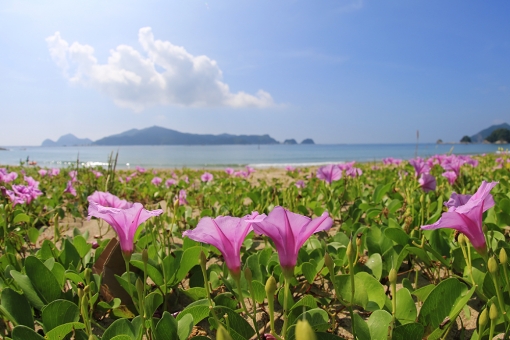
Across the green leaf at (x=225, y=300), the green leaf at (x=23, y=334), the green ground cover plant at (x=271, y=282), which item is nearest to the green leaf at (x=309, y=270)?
the green ground cover plant at (x=271, y=282)

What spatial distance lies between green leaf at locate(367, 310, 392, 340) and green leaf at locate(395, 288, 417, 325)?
0.16 meters

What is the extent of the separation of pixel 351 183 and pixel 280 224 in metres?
2.73

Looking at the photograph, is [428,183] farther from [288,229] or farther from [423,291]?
[288,229]

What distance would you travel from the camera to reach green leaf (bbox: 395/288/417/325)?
1138mm

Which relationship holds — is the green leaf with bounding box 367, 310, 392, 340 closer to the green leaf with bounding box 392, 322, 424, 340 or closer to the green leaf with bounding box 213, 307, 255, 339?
the green leaf with bounding box 392, 322, 424, 340

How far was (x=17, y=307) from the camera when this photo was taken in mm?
1238

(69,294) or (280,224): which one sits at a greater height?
(280,224)

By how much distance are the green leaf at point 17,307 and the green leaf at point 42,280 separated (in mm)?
121

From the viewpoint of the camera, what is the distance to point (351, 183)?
3.52 m

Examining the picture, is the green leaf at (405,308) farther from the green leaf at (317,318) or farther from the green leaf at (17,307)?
the green leaf at (17,307)

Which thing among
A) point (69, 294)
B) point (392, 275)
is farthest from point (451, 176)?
point (69, 294)

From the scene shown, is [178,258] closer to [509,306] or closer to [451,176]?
[509,306]

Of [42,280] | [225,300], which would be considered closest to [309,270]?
[225,300]

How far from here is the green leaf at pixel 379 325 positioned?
100cm
